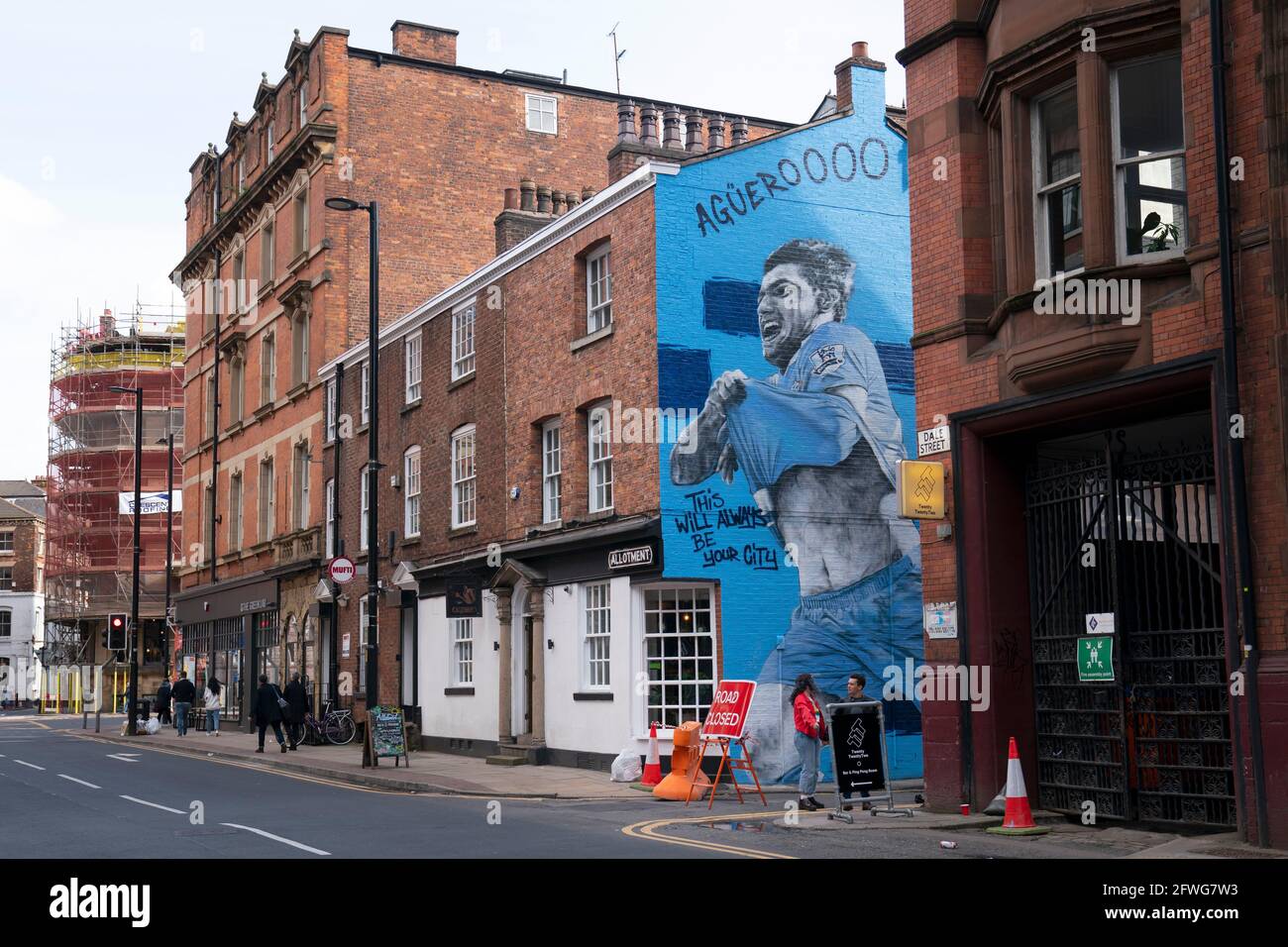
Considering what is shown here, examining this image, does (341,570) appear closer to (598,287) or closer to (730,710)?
(598,287)

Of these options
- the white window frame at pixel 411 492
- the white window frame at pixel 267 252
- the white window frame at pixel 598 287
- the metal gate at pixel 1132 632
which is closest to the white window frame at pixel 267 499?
the white window frame at pixel 267 252

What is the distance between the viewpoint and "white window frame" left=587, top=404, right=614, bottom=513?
23.1 meters

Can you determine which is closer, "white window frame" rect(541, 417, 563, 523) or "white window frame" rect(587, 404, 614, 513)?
"white window frame" rect(587, 404, 614, 513)

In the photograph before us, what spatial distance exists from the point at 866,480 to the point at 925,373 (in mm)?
7224

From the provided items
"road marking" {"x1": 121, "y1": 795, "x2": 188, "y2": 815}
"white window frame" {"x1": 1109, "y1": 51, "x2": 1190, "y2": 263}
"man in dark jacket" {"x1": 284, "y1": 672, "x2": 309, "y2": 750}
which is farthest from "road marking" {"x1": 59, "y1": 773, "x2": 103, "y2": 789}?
"white window frame" {"x1": 1109, "y1": 51, "x2": 1190, "y2": 263}

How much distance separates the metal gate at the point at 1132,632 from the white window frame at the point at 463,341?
1515 centimetres

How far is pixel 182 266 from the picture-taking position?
5412cm

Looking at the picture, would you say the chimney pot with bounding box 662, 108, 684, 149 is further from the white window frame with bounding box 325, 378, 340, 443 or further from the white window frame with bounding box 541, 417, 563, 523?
the white window frame with bounding box 325, 378, 340, 443

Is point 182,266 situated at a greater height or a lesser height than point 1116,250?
greater

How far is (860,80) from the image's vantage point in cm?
2434

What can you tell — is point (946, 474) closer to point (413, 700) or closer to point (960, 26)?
point (960, 26)

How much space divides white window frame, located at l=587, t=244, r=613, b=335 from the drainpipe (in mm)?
12093

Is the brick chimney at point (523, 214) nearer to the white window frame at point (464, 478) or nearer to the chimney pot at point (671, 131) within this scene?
the white window frame at point (464, 478)
